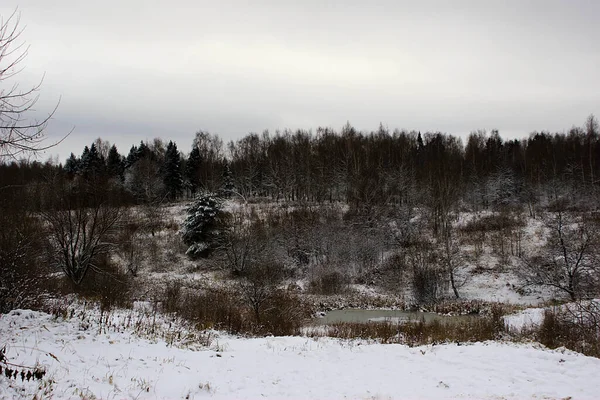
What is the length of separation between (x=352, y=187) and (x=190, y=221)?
22157mm

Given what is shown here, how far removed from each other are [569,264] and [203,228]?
30.0m

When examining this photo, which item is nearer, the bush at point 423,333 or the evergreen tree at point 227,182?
the bush at point 423,333

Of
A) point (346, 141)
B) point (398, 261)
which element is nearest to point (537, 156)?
point (346, 141)

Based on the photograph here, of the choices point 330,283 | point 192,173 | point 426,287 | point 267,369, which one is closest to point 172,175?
point 192,173

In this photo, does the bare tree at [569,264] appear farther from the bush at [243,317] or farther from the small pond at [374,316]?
the bush at [243,317]

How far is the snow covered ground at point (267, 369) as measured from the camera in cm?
626

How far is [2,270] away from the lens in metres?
9.58

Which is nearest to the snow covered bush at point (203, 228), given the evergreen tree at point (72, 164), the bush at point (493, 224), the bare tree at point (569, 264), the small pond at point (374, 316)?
the small pond at point (374, 316)

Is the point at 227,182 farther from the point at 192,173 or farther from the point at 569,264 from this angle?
the point at 569,264

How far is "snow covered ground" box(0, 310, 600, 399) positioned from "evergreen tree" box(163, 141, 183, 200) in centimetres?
5417

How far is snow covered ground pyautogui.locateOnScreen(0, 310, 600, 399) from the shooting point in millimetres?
6262

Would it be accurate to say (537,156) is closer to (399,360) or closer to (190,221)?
(190,221)

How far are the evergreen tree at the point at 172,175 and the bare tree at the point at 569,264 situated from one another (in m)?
51.2

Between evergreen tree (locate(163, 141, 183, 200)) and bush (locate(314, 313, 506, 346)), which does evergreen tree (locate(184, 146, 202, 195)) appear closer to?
evergreen tree (locate(163, 141, 183, 200))
